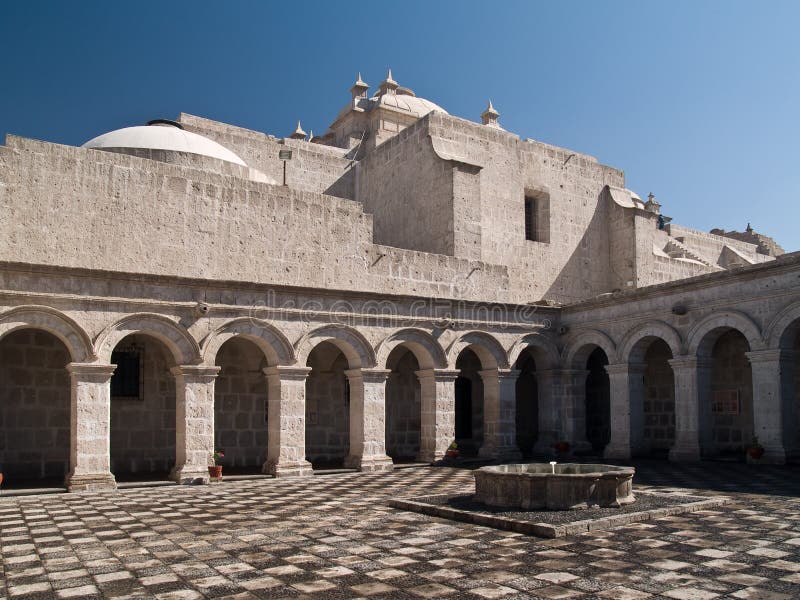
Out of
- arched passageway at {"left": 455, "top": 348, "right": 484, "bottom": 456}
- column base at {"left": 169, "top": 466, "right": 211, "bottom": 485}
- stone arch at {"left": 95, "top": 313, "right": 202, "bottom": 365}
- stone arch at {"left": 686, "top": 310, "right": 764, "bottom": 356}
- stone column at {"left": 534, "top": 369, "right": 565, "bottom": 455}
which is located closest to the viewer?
stone arch at {"left": 95, "top": 313, "right": 202, "bottom": 365}

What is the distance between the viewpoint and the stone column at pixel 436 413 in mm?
16719

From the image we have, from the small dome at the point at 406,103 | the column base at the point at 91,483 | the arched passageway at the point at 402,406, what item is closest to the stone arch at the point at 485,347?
the arched passageway at the point at 402,406

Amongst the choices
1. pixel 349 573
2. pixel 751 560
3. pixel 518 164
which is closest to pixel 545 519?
pixel 751 560

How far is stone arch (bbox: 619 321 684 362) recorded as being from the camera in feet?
52.0

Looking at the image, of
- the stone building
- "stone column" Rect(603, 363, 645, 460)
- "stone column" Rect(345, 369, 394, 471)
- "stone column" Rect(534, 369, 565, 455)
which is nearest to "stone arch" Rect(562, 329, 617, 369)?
the stone building

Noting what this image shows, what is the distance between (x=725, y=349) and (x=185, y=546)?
45.8ft

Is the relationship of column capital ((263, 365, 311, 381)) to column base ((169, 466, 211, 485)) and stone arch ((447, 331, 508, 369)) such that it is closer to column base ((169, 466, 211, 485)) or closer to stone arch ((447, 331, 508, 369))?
column base ((169, 466, 211, 485))

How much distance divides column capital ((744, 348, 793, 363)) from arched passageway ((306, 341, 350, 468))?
8973 millimetres

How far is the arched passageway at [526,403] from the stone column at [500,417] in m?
2.72

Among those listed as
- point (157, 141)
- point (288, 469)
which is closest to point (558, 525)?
point (288, 469)

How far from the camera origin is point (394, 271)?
18.1 metres

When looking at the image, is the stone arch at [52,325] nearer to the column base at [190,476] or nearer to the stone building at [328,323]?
the stone building at [328,323]

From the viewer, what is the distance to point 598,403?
2036cm

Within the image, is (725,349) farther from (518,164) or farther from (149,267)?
(149,267)
